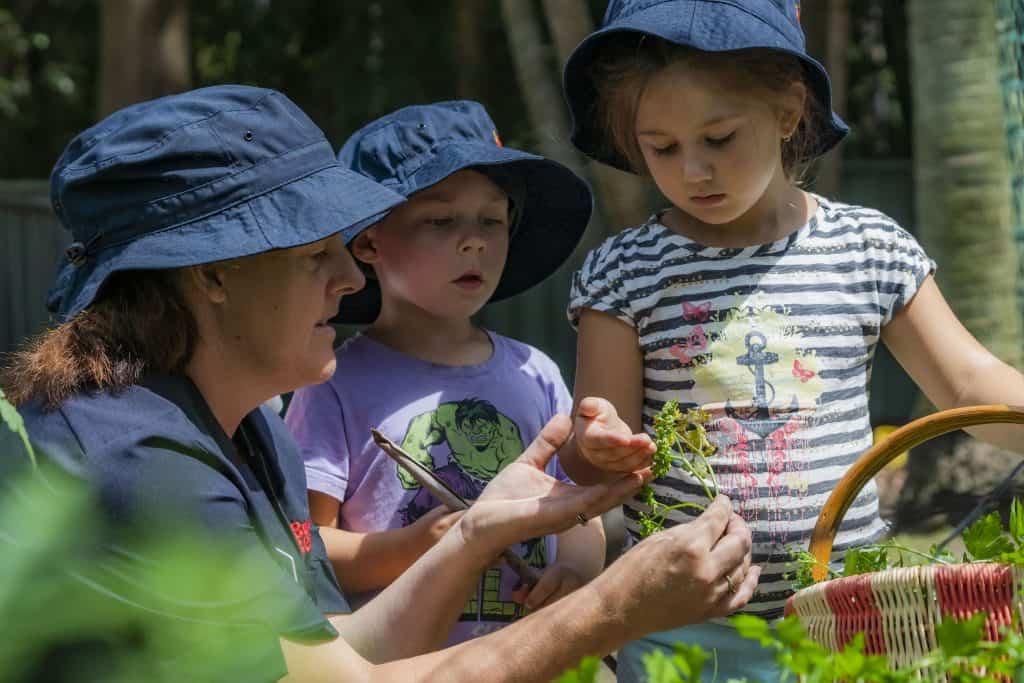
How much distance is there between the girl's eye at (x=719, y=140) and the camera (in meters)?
2.24

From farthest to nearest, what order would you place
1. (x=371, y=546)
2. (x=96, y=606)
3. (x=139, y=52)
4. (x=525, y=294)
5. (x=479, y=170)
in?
(x=525, y=294) < (x=139, y=52) < (x=479, y=170) < (x=371, y=546) < (x=96, y=606)

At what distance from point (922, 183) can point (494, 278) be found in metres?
4.58

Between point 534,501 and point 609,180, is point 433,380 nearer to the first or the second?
point 534,501

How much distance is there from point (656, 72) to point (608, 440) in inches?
29.2

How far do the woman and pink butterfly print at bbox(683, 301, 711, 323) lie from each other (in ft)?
1.21

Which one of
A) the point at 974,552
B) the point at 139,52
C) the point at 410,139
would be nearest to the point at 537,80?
the point at 139,52

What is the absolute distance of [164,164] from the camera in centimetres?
195

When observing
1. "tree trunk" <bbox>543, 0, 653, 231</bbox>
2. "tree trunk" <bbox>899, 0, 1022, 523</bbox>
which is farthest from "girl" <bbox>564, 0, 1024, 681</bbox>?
"tree trunk" <bbox>899, 0, 1022, 523</bbox>

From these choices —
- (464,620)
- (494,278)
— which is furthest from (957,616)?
(494,278)

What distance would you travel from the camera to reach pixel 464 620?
8.31 feet

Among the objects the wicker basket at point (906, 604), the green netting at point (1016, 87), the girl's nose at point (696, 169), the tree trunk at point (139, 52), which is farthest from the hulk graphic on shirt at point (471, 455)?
the tree trunk at point (139, 52)

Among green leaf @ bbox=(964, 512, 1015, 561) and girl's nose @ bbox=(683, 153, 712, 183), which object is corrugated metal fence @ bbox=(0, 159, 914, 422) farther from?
green leaf @ bbox=(964, 512, 1015, 561)

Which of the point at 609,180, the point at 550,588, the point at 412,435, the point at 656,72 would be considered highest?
the point at 656,72

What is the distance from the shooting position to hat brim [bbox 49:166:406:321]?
1915mm
